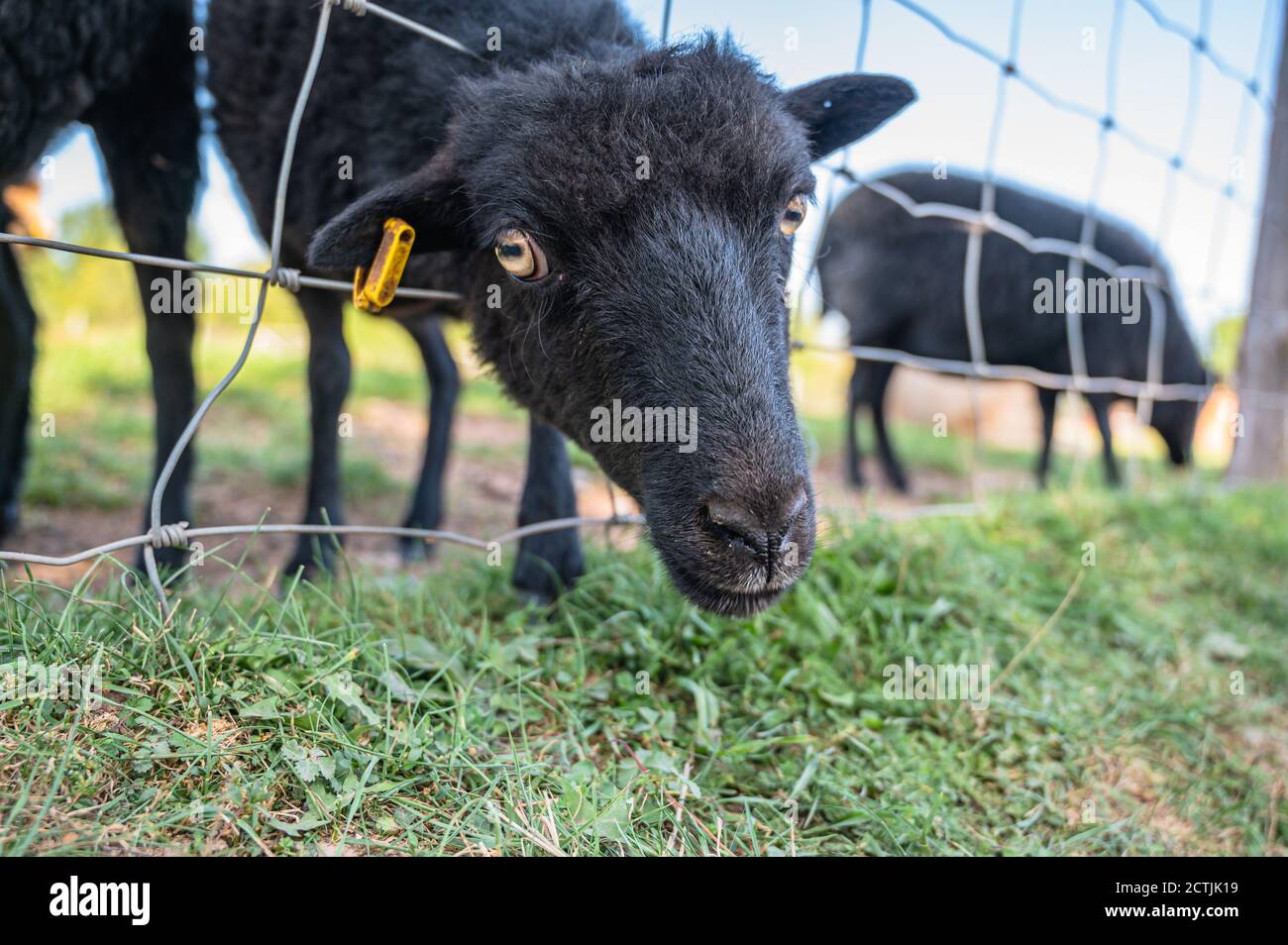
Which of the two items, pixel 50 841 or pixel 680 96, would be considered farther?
pixel 680 96

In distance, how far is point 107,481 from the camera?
4.97 meters

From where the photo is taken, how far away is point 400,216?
2.43 metres

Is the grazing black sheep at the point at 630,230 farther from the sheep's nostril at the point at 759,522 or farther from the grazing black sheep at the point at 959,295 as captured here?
the grazing black sheep at the point at 959,295

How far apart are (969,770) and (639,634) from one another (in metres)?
0.95

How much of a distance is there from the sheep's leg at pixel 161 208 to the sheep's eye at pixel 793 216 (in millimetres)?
2568

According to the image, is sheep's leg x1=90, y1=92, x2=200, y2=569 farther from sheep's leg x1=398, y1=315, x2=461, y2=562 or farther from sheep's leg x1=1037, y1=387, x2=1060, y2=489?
sheep's leg x1=1037, y1=387, x2=1060, y2=489

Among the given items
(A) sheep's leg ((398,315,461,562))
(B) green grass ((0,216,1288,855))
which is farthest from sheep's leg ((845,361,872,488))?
(A) sheep's leg ((398,315,461,562))

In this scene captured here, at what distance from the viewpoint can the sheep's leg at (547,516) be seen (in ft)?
9.55

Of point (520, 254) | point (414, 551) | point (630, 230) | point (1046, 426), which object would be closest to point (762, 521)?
point (630, 230)

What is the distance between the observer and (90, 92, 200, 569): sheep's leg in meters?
3.64

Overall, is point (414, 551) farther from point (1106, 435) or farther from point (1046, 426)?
point (1106, 435)

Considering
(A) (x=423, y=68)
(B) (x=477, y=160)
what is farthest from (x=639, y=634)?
(A) (x=423, y=68)

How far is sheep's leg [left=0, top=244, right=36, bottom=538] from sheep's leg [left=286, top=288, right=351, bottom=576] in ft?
4.75
